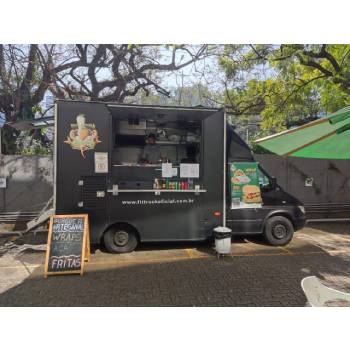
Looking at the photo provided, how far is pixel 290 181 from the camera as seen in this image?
9.30 metres

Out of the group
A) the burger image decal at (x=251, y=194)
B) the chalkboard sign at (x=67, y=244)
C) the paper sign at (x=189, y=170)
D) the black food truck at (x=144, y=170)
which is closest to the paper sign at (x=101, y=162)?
the black food truck at (x=144, y=170)

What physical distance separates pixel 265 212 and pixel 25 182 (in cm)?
680

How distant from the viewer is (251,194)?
5.85m

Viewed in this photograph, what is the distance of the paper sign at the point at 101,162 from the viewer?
5234 mm

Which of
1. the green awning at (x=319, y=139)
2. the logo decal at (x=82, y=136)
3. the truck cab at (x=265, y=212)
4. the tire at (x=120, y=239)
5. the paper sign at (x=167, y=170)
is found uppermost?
the logo decal at (x=82, y=136)

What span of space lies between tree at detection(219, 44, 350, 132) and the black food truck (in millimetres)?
5412

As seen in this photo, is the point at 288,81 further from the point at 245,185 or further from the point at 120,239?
the point at 120,239

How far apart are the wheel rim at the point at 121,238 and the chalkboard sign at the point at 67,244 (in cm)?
63

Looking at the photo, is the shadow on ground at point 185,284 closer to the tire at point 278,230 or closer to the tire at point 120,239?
the tire at point 120,239

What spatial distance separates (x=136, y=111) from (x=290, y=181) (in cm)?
631

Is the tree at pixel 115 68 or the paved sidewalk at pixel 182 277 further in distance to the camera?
the tree at pixel 115 68

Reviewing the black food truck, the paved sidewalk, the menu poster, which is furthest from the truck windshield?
the paved sidewalk

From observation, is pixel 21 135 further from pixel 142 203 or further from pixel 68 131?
pixel 142 203

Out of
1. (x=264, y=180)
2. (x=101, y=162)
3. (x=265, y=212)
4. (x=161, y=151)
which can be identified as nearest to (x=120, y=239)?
(x=101, y=162)
